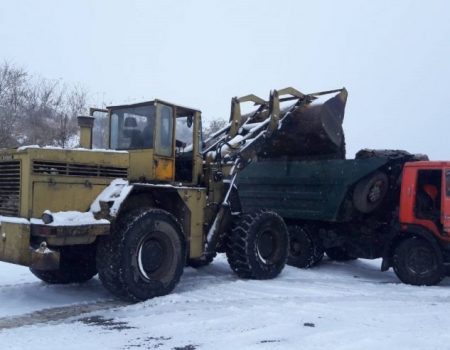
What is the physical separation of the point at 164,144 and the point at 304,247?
4015 millimetres

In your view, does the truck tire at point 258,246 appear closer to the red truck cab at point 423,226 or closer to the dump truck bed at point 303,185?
the dump truck bed at point 303,185

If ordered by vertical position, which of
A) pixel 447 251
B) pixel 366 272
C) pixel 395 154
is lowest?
pixel 366 272

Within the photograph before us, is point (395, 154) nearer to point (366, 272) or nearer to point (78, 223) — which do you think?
point (366, 272)

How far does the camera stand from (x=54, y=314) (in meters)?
6.46

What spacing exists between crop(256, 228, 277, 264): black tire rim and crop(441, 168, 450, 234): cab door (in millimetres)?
2694

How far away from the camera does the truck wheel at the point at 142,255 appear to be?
6820 mm

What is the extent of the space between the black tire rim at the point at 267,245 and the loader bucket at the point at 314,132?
6.94 ft

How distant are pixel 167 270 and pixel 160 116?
2159 mm

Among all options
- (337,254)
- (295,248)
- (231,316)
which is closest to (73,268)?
(231,316)

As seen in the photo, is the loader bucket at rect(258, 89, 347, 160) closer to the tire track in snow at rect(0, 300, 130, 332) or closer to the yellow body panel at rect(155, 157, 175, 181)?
the yellow body panel at rect(155, 157, 175, 181)

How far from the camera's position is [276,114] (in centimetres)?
989

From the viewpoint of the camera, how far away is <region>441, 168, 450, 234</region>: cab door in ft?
28.2

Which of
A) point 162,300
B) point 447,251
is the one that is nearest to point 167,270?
point 162,300

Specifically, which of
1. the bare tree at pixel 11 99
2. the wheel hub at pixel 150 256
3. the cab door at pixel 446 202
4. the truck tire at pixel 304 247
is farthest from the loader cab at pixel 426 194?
the bare tree at pixel 11 99
